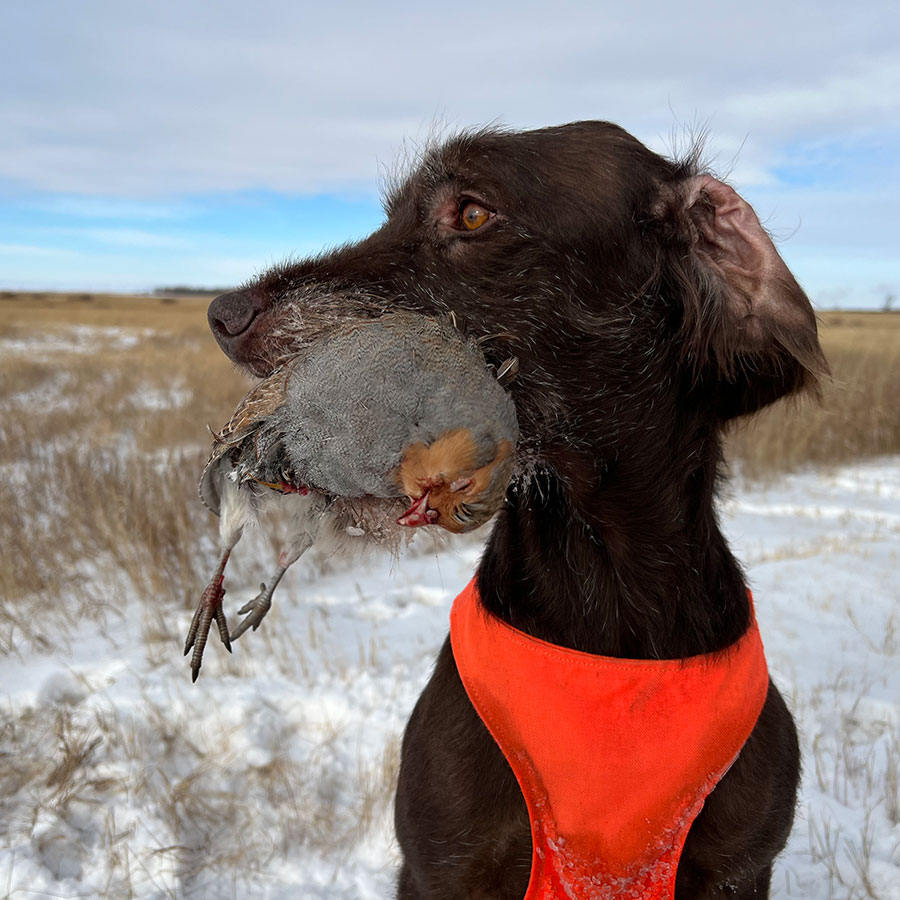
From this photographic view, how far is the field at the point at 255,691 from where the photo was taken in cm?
254

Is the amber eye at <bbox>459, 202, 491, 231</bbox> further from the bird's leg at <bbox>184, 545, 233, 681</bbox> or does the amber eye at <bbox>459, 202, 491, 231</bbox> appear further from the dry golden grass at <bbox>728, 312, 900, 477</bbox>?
the dry golden grass at <bbox>728, 312, 900, 477</bbox>

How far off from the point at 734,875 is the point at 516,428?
1239mm

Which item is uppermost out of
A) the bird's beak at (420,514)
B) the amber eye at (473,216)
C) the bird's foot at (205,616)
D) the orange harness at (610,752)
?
the amber eye at (473,216)

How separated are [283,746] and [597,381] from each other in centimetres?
213

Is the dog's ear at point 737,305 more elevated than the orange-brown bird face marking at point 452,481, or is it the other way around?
the dog's ear at point 737,305

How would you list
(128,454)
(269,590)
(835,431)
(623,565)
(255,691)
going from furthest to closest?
1. (835,431)
2. (128,454)
3. (255,691)
4. (623,565)
5. (269,590)

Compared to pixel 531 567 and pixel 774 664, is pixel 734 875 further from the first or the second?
pixel 774 664

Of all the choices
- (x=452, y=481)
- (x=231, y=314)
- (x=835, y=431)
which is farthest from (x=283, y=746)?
(x=835, y=431)

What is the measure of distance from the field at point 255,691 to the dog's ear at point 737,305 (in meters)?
0.24

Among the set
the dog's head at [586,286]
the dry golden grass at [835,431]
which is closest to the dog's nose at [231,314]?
the dog's head at [586,286]

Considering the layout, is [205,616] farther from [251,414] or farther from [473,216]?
[473,216]

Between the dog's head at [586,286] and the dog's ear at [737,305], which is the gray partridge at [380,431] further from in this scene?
the dog's ear at [737,305]

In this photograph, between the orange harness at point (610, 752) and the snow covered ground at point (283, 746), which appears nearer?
the orange harness at point (610, 752)

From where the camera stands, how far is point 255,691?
3.32m
